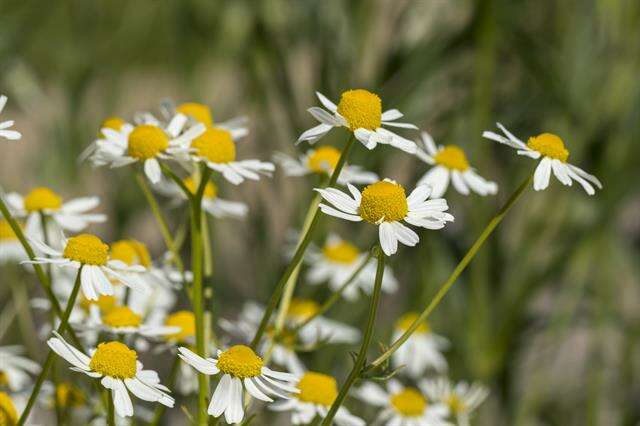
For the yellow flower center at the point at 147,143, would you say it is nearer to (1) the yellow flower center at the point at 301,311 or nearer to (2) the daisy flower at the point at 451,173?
(2) the daisy flower at the point at 451,173

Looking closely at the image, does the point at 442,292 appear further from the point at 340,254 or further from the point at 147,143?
the point at 340,254

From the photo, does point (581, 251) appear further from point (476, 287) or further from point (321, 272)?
point (321, 272)

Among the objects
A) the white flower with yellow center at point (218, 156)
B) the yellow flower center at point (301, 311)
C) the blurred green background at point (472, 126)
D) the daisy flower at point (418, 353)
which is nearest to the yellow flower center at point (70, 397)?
the white flower with yellow center at point (218, 156)

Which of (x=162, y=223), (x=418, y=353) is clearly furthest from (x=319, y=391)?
(x=418, y=353)

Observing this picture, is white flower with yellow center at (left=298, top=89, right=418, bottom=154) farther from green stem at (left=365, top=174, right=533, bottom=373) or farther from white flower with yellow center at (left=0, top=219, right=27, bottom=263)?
white flower with yellow center at (left=0, top=219, right=27, bottom=263)

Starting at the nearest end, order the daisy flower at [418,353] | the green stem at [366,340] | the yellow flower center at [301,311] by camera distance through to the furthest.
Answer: the green stem at [366,340]
the yellow flower center at [301,311]
the daisy flower at [418,353]

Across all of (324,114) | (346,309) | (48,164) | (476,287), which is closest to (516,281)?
(476,287)
